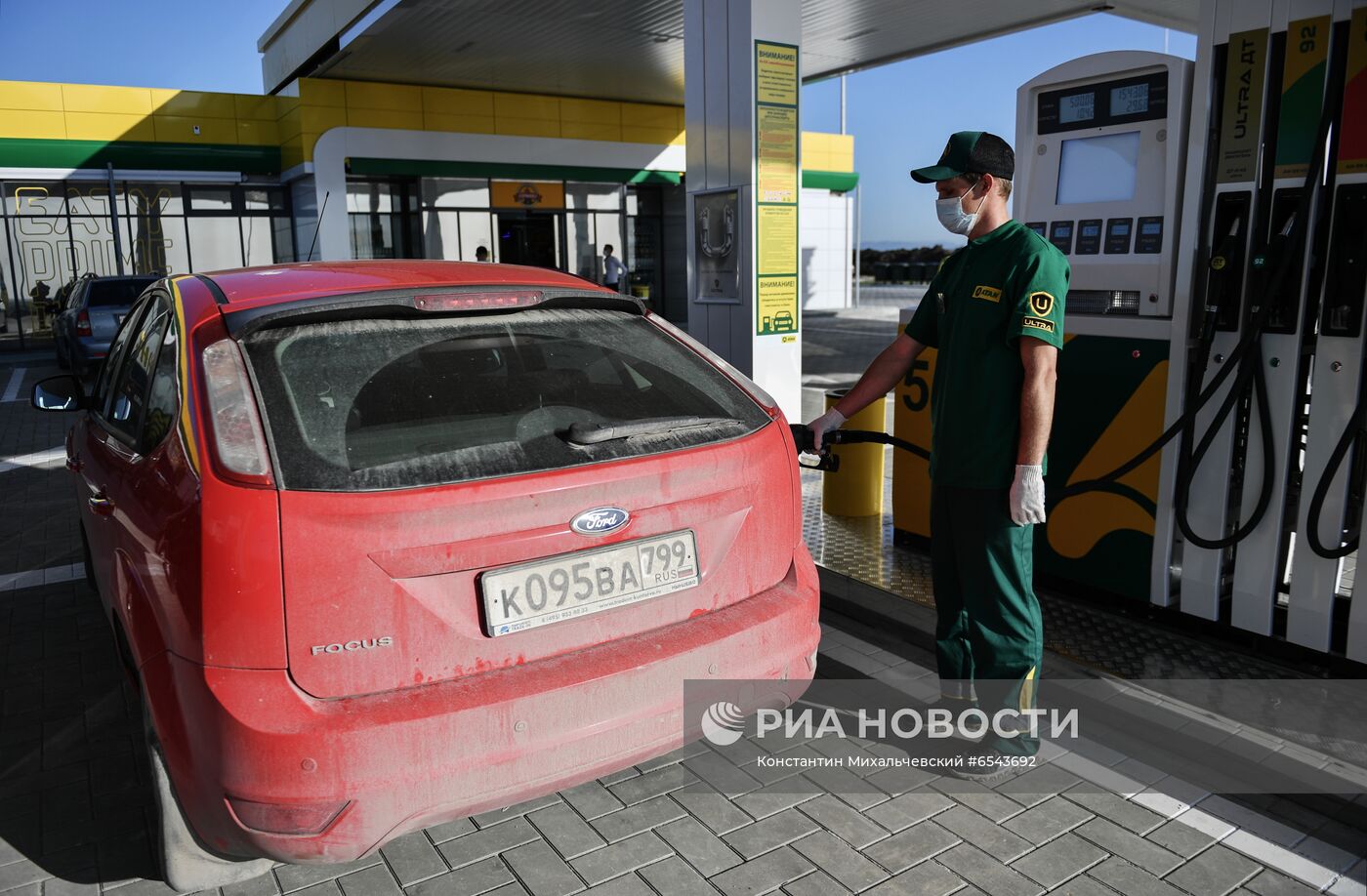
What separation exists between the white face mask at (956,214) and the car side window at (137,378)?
2423 millimetres

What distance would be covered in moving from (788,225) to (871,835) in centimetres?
487

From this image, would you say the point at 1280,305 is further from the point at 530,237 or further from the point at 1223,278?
the point at 530,237

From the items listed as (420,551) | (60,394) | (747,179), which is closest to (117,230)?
(747,179)

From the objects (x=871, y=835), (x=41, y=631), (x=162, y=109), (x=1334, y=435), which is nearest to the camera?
(x=871, y=835)

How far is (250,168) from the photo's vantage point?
20.9 metres

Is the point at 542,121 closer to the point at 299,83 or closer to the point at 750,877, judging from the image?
the point at 299,83

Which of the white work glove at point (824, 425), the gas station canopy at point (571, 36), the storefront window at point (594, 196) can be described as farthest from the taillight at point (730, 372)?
the storefront window at point (594, 196)

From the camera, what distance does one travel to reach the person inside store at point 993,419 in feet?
9.77

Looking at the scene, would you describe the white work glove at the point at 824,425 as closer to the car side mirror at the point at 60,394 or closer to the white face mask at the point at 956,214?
the white face mask at the point at 956,214

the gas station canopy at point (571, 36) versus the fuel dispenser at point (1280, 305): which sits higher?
the gas station canopy at point (571, 36)

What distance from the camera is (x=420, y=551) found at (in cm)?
221

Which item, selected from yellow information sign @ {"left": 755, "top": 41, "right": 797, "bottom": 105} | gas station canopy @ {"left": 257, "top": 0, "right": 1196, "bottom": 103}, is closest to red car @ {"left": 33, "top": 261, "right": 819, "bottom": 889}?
yellow information sign @ {"left": 755, "top": 41, "right": 797, "bottom": 105}

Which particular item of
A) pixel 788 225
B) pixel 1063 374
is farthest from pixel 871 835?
pixel 788 225

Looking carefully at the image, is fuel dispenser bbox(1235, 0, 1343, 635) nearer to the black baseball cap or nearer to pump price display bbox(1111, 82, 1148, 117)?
pump price display bbox(1111, 82, 1148, 117)
